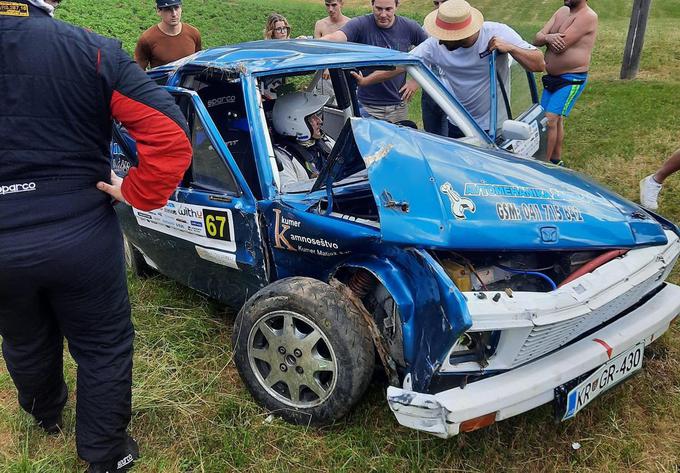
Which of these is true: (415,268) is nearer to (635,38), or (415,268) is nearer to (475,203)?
(475,203)

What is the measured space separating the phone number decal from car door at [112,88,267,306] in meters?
1.20

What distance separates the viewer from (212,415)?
2.98 meters

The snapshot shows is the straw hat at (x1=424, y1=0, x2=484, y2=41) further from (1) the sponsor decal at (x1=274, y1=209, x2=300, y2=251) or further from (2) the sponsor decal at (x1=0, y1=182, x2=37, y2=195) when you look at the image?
(2) the sponsor decal at (x1=0, y1=182, x2=37, y2=195)

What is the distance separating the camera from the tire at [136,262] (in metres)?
4.33

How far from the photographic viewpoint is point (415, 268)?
8.02 ft

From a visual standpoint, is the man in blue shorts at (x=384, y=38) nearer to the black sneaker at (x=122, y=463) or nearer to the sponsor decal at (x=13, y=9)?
the black sneaker at (x=122, y=463)

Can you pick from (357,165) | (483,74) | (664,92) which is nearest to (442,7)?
(483,74)

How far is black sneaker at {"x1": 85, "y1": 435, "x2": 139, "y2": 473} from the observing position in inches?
101

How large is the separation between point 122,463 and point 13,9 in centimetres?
186

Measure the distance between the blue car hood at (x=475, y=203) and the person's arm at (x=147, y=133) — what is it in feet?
2.65

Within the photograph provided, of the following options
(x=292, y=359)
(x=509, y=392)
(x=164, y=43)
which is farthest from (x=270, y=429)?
(x=164, y=43)

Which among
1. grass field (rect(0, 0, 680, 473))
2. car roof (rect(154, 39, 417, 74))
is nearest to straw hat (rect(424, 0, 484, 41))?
car roof (rect(154, 39, 417, 74))

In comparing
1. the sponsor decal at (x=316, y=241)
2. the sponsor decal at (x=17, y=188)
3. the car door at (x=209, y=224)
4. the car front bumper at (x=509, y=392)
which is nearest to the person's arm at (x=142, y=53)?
the car door at (x=209, y=224)

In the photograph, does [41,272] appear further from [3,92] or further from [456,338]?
[456,338]
